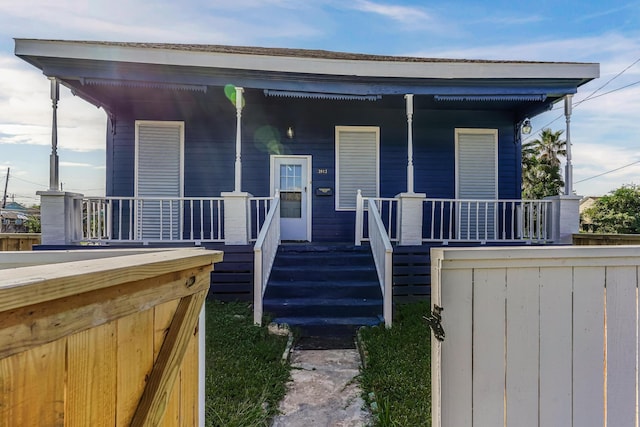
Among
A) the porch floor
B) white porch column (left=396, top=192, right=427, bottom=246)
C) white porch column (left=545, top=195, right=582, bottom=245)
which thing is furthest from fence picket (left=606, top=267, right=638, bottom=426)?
white porch column (left=545, top=195, right=582, bottom=245)

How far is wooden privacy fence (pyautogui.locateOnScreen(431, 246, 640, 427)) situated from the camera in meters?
1.35

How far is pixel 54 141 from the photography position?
5148 mm

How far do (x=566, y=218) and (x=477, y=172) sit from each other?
1.84 metres

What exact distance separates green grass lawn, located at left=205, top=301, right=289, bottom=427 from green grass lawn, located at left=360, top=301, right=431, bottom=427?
752 mm

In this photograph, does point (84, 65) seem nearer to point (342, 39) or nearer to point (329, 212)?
point (329, 212)

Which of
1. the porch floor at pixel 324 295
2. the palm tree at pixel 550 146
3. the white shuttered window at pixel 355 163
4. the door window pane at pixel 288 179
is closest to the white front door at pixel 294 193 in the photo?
the door window pane at pixel 288 179

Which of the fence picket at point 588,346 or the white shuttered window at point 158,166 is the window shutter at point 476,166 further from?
the fence picket at point 588,346

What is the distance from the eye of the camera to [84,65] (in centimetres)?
516

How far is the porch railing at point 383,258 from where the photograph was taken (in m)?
4.22

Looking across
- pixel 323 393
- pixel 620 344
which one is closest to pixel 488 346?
pixel 620 344

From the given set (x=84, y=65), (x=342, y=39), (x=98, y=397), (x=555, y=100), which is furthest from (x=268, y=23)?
(x=98, y=397)

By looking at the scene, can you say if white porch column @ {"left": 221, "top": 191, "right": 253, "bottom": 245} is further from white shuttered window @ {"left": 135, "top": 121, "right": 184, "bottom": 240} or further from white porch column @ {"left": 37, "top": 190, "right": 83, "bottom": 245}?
white porch column @ {"left": 37, "top": 190, "right": 83, "bottom": 245}

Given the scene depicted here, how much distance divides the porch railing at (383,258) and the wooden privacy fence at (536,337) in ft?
8.94

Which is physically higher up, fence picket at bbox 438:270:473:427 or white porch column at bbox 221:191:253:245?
white porch column at bbox 221:191:253:245
